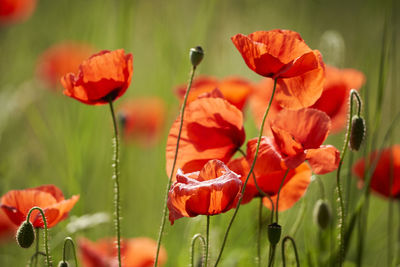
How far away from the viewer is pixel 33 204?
698 mm

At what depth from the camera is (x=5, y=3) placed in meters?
1.91

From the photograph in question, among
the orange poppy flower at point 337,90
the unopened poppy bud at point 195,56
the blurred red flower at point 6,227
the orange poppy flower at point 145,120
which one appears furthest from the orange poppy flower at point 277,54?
the orange poppy flower at point 145,120

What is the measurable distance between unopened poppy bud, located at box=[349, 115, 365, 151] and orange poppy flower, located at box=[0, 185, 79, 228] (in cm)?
30

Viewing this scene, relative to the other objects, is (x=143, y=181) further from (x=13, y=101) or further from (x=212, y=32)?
(x=13, y=101)

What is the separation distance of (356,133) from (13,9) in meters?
1.52

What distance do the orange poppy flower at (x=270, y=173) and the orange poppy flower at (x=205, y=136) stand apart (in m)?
0.04

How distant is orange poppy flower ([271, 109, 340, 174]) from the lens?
0.65 meters

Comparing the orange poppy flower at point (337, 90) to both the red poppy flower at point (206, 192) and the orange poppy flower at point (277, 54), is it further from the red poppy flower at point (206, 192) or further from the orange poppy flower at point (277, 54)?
the red poppy flower at point (206, 192)

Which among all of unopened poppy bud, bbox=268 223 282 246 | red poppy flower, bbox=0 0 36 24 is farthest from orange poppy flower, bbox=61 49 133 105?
red poppy flower, bbox=0 0 36 24

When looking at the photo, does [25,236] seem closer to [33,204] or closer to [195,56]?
[33,204]

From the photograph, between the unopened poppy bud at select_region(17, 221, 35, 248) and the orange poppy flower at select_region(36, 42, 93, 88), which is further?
the orange poppy flower at select_region(36, 42, 93, 88)

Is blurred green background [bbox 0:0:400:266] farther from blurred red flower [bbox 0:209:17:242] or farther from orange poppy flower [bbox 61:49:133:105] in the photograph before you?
orange poppy flower [bbox 61:49:133:105]

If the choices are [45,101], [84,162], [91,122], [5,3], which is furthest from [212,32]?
[45,101]

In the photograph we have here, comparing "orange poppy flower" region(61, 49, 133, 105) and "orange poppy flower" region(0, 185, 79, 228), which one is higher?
"orange poppy flower" region(61, 49, 133, 105)
